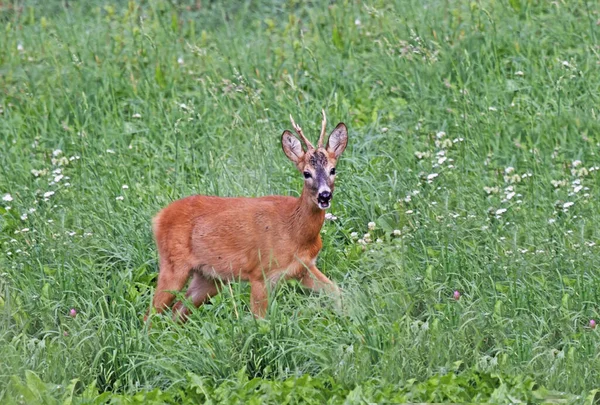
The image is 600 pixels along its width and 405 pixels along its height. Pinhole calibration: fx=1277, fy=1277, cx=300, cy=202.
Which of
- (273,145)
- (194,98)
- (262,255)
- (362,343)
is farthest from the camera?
(194,98)

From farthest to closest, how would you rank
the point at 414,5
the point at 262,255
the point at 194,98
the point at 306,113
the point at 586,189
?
the point at 414,5
the point at 194,98
the point at 306,113
the point at 586,189
the point at 262,255

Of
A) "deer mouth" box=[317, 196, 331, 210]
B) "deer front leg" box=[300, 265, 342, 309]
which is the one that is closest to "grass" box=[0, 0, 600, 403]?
"deer front leg" box=[300, 265, 342, 309]

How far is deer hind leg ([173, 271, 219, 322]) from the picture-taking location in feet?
25.0

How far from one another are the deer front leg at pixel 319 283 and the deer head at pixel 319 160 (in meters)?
0.41

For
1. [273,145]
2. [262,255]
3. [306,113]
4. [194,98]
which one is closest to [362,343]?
[262,255]

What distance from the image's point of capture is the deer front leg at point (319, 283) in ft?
23.6

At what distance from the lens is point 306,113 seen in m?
9.84

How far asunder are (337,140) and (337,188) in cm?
118

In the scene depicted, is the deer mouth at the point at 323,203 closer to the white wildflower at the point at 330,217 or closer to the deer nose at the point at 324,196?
the deer nose at the point at 324,196

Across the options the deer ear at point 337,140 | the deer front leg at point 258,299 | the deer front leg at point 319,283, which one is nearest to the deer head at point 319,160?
the deer ear at point 337,140

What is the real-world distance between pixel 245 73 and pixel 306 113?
100 cm

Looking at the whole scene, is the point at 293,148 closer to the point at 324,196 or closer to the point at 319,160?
the point at 319,160

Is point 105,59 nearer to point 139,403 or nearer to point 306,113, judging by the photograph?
point 306,113

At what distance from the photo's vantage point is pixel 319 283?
23.9ft
